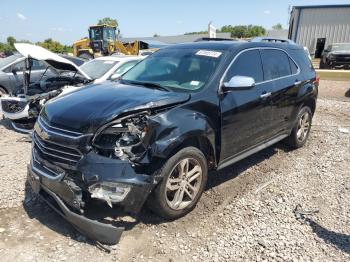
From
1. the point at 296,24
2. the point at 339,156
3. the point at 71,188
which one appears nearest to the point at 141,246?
the point at 71,188

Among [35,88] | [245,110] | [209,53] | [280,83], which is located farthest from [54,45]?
[245,110]

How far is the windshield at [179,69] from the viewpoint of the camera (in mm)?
4000

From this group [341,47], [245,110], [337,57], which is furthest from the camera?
[341,47]

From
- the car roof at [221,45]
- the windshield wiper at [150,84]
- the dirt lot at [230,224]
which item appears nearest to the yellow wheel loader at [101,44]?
the car roof at [221,45]

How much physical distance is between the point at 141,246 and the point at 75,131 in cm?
127

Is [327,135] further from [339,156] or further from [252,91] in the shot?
[252,91]

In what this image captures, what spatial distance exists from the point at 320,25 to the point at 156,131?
98.8 ft

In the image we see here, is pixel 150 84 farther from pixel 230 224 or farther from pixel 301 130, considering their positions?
pixel 301 130

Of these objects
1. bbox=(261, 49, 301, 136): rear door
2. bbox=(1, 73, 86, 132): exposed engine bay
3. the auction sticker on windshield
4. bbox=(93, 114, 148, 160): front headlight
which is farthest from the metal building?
bbox=(93, 114, 148, 160): front headlight

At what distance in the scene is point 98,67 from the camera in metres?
8.23

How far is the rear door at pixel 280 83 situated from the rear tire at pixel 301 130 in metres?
0.44

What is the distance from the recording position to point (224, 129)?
393 cm

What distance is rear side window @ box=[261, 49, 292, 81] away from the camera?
15.9 ft

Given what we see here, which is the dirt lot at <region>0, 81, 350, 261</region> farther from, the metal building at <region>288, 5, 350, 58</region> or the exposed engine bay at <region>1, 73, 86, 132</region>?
the metal building at <region>288, 5, 350, 58</region>
